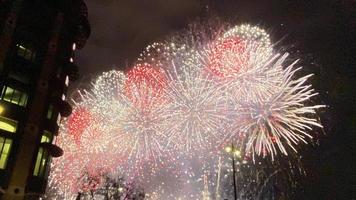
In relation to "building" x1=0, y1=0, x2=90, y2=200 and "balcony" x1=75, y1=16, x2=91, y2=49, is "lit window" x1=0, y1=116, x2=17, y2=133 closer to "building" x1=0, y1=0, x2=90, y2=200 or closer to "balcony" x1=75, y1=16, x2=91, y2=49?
"building" x1=0, y1=0, x2=90, y2=200

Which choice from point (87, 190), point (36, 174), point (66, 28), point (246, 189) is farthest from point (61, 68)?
point (246, 189)

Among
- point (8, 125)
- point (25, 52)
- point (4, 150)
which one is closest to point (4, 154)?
point (4, 150)

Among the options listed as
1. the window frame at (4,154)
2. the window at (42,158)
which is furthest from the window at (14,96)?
the window at (42,158)

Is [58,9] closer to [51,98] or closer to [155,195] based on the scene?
[51,98]

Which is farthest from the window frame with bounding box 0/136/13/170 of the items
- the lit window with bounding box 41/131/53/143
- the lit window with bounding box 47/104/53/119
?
the lit window with bounding box 47/104/53/119

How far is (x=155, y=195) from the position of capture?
134000 mm

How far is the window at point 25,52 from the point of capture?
30.6m

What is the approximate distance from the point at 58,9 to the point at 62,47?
12.5 ft

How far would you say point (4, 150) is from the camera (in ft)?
90.7

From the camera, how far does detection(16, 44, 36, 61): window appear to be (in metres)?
30.6

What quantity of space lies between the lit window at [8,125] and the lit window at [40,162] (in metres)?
2.98

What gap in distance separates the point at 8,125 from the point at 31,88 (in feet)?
12.9

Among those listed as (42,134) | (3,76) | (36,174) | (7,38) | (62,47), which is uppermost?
(62,47)

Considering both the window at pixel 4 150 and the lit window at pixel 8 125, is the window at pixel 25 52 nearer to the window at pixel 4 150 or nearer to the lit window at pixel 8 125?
the lit window at pixel 8 125
